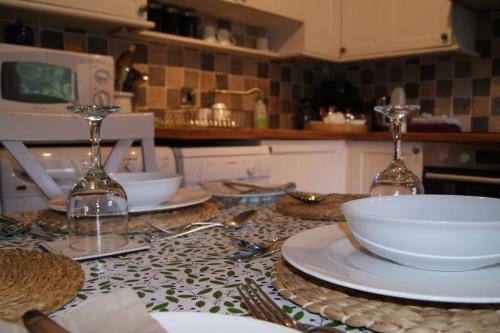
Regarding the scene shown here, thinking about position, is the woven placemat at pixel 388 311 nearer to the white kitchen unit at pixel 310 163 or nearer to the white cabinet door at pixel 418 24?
the white kitchen unit at pixel 310 163

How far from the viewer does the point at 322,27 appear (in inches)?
119

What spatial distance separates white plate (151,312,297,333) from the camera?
0.89ft

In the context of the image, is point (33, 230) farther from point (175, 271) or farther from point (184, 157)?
point (184, 157)

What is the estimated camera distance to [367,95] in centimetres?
343

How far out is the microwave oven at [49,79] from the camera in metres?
1.74

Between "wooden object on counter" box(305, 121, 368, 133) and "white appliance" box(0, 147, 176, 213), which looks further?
"wooden object on counter" box(305, 121, 368, 133)

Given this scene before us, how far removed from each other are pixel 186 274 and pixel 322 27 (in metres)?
2.83

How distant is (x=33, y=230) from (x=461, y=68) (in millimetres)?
2896

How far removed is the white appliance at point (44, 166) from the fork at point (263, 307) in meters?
1.31

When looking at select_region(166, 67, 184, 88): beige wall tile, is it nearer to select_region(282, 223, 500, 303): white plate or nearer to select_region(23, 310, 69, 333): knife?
select_region(282, 223, 500, 303): white plate

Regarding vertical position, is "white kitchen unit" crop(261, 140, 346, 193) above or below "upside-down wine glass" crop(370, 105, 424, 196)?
below

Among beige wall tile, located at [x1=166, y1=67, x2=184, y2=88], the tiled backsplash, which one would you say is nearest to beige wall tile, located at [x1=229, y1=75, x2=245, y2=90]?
the tiled backsplash

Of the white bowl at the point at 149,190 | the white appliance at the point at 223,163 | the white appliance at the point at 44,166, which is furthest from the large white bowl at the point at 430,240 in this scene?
the white appliance at the point at 223,163

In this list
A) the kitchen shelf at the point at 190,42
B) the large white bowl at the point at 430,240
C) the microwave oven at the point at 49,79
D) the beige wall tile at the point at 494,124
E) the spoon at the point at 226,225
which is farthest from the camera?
the beige wall tile at the point at 494,124
